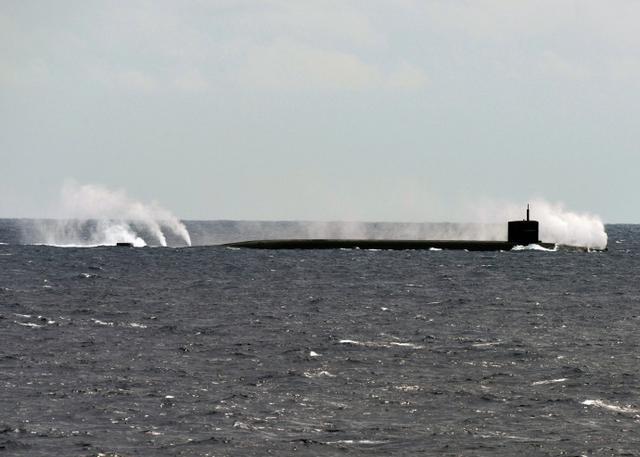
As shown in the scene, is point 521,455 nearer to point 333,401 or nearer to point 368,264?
point 333,401

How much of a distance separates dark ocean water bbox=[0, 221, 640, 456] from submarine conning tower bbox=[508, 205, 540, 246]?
5701 centimetres

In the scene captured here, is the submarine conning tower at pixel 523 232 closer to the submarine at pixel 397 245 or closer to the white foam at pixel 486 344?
the submarine at pixel 397 245

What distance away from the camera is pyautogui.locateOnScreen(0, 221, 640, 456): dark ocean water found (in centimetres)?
3756

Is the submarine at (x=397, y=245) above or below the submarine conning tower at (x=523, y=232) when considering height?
below

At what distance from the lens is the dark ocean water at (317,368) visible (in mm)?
37562

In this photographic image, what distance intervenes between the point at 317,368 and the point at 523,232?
116 meters

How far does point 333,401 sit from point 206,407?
5.25m

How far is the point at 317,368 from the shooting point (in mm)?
51594

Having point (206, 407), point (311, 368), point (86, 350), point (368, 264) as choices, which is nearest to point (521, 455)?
point (206, 407)

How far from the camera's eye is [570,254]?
164m

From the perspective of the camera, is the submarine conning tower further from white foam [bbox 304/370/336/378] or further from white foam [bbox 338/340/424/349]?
white foam [bbox 304/370/336/378]

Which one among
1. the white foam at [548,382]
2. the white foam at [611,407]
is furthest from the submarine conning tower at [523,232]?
the white foam at [611,407]

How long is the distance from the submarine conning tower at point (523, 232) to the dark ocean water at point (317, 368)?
187 feet

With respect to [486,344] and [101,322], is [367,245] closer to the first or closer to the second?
Result: [101,322]
